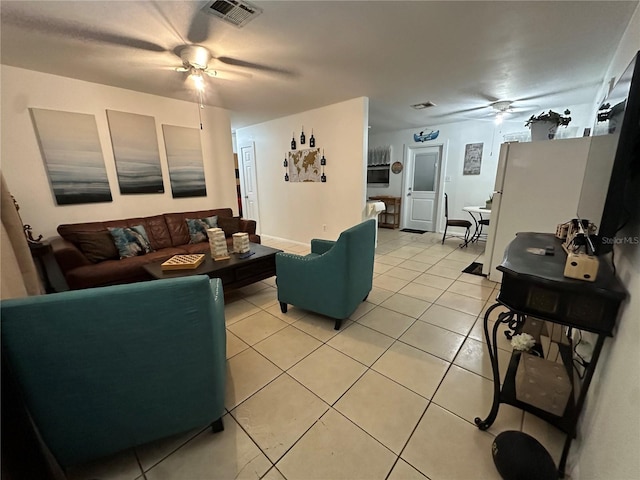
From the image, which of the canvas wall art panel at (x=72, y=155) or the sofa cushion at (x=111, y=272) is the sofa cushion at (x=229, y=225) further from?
the canvas wall art panel at (x=72, y=155)

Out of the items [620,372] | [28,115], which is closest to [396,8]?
[620,372]

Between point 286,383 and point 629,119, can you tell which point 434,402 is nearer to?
point 286,383

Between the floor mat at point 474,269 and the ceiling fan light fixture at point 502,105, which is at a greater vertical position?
the ceiling fan light fixture at point 502,105

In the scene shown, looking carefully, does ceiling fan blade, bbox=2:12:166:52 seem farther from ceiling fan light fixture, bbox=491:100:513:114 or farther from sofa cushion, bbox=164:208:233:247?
ceiling fan light fixture, bbox=491:100:513:114

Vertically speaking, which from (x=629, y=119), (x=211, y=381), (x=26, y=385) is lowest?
(x=211, y=381)

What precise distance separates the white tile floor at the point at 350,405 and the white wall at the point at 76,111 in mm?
2258

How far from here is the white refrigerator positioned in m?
2.50

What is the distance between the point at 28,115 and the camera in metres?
2.63

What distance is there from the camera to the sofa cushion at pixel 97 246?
8.85ft

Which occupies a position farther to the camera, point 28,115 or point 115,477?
point 28,115

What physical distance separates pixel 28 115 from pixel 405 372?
442cm

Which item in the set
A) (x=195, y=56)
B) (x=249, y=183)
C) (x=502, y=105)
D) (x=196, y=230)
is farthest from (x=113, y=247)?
(x=502, y=105)

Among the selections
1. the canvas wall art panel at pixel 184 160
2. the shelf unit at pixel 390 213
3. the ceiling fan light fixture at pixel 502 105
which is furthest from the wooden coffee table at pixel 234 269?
the shelf unit at pixel 390 213

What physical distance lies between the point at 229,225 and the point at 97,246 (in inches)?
58.9
